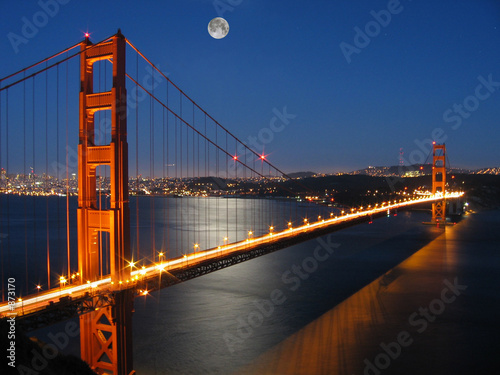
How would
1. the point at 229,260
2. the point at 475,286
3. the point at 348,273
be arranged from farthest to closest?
the point at 348,273 < the point at 475,286 < the point at 229,260

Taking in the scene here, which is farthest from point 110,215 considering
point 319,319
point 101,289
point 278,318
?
point 319,319

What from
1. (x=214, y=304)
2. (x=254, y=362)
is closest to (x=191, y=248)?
(x=214, y=304)

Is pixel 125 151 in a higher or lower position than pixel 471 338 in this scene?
higher

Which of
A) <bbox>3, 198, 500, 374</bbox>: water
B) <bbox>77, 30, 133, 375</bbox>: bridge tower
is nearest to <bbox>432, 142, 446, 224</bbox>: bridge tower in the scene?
<bbox>3, 198, 500, 374</bbox>: water

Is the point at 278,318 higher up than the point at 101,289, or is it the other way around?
the point at 101,289

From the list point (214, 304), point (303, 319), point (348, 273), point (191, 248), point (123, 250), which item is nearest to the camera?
point (123, 250)

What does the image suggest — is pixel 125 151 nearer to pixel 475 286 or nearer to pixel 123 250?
pixel 123 250

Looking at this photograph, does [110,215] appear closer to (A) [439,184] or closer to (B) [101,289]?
(B) [101,289]

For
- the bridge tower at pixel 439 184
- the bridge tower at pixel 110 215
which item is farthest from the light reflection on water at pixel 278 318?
the bridge tower at pixel 439 184
